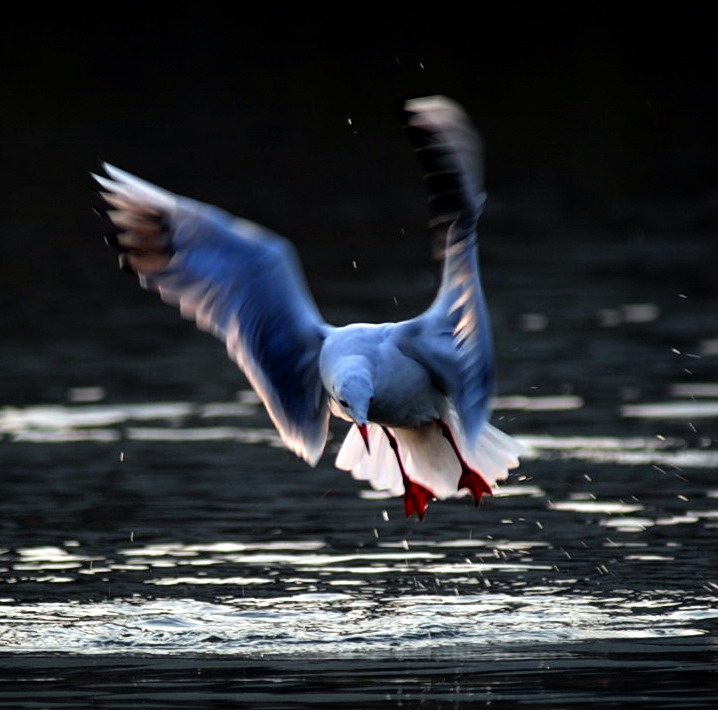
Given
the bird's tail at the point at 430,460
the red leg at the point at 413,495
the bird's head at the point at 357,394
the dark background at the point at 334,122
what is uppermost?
the dark background at the point at 334,122

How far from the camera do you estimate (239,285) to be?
8820 mm

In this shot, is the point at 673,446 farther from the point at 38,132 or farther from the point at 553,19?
the point at 553,19

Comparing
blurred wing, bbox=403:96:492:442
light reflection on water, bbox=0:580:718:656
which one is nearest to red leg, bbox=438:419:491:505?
light reflection on water, bbox=0:580:718:656

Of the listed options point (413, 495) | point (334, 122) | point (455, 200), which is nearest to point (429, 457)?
point (413, 495)

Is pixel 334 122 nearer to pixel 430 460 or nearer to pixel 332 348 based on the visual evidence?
pixel 430 460

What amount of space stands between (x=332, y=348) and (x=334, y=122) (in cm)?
2002

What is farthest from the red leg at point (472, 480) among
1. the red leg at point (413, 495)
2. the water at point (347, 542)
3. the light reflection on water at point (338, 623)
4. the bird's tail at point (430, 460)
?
the light reflection on water at point (338, 623)

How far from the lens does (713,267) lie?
54.7 ft

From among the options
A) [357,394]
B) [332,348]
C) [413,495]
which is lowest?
[413,495]

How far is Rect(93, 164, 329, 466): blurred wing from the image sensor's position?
8.64m

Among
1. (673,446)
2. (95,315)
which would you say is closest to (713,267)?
(95,315)

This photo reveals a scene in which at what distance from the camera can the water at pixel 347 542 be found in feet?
25.0

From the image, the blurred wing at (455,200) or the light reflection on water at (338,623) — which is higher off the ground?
the blurred wing at (455,200)

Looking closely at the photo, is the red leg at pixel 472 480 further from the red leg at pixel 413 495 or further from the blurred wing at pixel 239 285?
the blurred wing at pixel 239 285
